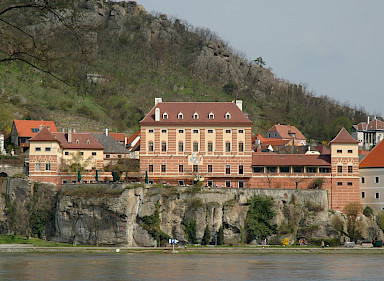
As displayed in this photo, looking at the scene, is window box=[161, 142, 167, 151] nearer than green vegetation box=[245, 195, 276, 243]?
No

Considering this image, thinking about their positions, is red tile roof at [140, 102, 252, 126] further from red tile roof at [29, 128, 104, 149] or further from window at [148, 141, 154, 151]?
red tile roof at [29, 128, 104, 149]

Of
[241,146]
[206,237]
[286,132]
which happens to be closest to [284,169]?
[241,146]

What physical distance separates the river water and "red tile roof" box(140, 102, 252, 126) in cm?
2548

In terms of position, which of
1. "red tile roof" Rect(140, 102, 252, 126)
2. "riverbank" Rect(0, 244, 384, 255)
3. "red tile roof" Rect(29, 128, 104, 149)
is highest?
"red tile roof" Rect(140, 102, 252, 126)

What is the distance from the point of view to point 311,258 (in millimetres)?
75500

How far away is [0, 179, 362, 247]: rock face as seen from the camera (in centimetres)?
8800

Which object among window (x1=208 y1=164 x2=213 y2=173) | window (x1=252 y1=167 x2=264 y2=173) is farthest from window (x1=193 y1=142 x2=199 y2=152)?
window (x1=252 y1=167 x2=264 y2=173)

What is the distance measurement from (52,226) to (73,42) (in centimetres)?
7387

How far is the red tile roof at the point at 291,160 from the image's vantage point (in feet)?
317

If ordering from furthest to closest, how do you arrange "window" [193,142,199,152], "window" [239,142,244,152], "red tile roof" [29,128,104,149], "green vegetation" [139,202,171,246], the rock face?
"red tile roof" [29,128,104,149] < "window" [193,142,199,152] < "window" [239,142,244,152] < the rock face < "green vegetation" [139,202,171,246]

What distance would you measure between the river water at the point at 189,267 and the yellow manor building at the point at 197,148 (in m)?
20.1

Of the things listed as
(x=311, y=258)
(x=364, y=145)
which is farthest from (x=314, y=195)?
(x=364, y=145)

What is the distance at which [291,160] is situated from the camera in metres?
96.8

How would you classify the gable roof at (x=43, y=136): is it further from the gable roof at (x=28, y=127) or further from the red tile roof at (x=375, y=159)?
the red tile roof at (x=375, y=159)
